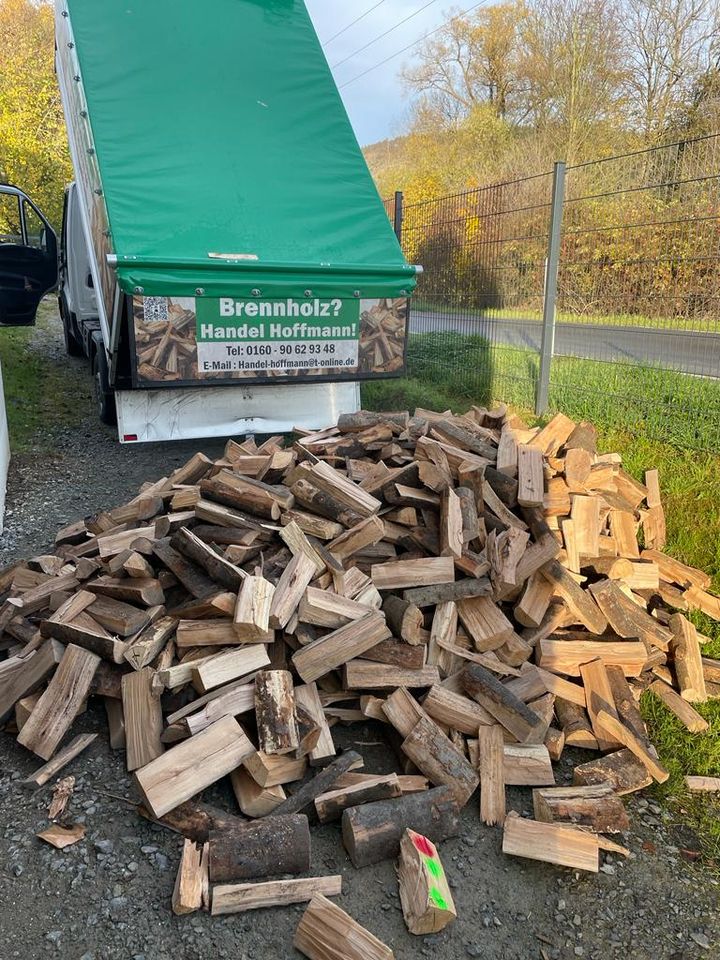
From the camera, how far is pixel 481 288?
7.69 meters

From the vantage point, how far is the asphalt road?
525 centimetres

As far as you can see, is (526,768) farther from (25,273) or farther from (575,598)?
(25,273)

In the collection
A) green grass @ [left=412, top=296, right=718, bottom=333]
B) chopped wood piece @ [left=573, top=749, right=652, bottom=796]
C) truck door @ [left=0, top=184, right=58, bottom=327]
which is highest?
truck door @ [left=0, top=184, right=58, bottom=327]

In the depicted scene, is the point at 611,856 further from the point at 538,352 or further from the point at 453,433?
the point at 538,352

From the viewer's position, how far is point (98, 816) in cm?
272

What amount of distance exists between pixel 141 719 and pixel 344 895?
3.46ft

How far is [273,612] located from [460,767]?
3.26ft

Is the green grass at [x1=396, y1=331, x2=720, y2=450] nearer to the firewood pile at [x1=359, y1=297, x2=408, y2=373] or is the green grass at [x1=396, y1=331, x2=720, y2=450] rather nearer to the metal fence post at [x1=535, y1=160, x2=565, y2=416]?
the metal fence post at [x1=535, y1=160, x2=565, y2=416]

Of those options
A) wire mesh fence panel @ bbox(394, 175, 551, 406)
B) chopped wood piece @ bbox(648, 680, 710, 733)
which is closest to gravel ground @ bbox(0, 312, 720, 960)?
chopped wood piece @ bbox(648, 680, 710, 733)

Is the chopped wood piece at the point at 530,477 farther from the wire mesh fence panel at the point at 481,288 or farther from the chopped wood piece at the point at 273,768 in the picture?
the wire mesh fence panel at the point at 481,288

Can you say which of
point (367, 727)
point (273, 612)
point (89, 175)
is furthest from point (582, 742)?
point (89, 175)

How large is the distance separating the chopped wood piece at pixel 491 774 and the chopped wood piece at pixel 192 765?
949 millimetres

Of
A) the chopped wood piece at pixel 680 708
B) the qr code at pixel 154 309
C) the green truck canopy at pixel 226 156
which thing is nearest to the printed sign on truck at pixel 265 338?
the qr code at pixel 154 309

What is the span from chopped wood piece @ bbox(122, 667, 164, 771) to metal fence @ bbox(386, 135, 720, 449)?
4.17m
